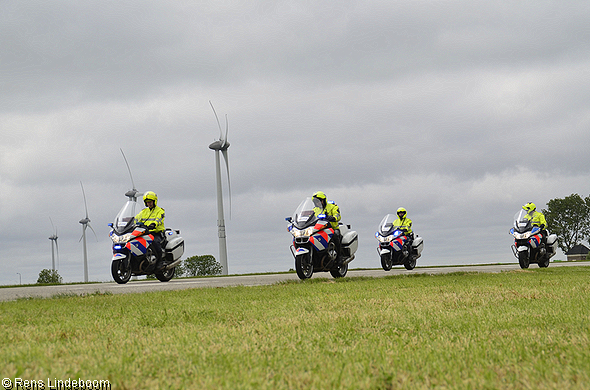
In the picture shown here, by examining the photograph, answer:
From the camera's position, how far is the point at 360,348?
3.77 m

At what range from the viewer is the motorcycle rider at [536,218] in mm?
20797

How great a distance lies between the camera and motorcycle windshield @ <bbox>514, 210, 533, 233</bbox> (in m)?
20.5

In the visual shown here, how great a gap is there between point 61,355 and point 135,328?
126cm

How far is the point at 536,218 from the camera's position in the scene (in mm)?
20828

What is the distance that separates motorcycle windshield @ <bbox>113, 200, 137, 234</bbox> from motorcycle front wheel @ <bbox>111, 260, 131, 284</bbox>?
0.86 m

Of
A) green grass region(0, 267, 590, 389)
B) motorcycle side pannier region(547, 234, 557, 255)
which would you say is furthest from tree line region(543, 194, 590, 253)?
green grass region(0, 267, 590, 389)

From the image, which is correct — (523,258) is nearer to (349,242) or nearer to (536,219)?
(536,219)

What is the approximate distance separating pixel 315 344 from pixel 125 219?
12.3 m

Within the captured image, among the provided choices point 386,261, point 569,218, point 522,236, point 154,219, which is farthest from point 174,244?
point 569,218

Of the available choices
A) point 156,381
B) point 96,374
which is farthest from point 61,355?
point 156,381

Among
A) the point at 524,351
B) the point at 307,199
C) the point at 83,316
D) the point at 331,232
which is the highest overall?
the point at 307,199

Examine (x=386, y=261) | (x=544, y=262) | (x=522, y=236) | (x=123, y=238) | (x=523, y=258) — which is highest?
(x=123, y=238)

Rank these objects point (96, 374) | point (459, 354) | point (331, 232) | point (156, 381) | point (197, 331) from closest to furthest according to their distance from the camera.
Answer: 1. point (156, 381)
2. point (96, 374)
3. point (459, 354)
4. point (197, 331)
5. point (331, 232)

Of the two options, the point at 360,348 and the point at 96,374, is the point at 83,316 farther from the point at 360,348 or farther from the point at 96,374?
the point at 360,348
